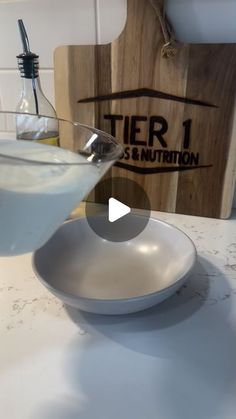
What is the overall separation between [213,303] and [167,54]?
1.20ft

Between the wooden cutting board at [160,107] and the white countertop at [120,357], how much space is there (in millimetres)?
199

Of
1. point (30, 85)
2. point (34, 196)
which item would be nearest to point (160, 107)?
point (30, 85)

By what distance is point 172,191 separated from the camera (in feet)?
2.03

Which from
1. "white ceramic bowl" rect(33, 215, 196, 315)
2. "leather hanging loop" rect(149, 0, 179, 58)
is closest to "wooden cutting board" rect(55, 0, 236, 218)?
"leather hanging loop" rect(149, 0, 179, 58)

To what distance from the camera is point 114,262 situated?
48 centimetres

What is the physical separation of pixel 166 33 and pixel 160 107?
107 mm

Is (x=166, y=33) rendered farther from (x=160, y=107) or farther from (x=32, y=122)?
(x=32, y=122)

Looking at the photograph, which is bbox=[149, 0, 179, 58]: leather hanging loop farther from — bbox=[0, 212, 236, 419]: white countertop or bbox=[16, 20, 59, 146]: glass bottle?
bbox=[0, 212, 236, 419]: white countertop

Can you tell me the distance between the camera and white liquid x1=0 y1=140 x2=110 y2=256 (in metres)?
0.27

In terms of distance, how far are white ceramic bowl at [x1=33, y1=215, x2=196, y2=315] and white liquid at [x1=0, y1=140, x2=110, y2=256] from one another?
0.08m

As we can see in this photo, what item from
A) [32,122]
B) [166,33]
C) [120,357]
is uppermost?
[166,33]
